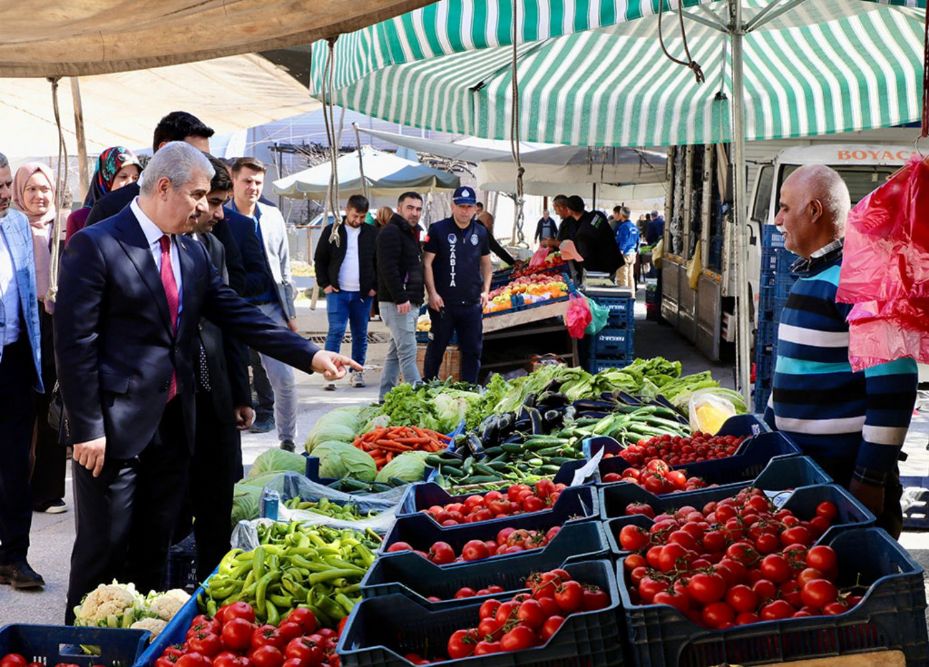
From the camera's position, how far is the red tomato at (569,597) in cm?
255

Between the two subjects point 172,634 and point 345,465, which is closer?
point 172,634

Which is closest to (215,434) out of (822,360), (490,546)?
(490,546)

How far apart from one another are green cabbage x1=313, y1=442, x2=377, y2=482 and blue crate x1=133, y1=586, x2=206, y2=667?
2.43 m

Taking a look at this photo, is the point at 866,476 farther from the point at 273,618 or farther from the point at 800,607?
the point at 273,618

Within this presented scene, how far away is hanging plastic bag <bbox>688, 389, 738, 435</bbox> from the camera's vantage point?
630 centimetres

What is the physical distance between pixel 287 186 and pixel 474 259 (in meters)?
14.0

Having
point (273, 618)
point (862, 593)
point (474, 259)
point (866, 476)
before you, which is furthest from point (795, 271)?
point (474, 259)

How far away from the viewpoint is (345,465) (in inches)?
235

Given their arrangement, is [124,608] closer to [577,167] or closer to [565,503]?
[565,503]

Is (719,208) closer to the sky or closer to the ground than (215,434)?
closer to the sky

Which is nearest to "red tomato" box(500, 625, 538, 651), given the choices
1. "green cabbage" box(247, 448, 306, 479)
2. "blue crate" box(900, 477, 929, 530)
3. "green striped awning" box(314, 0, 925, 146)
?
"green cabbage" box(247, 448, 306, 479)

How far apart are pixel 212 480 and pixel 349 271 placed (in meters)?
6.72

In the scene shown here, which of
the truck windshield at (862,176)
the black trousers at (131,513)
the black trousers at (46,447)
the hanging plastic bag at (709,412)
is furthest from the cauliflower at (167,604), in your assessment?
the truck windshield at (862,176)

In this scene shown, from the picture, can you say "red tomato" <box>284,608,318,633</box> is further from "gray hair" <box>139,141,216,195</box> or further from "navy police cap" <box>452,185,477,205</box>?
"navy police cap" <box>452,185,477,205</box>
